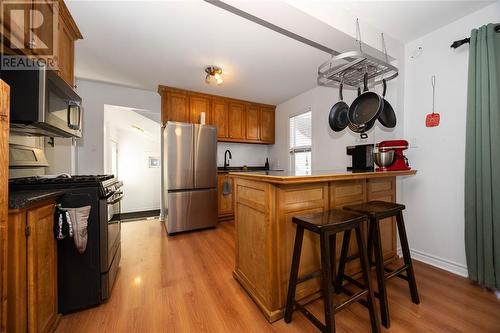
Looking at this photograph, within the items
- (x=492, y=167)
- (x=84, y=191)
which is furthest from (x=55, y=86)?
(x=492, y=167)

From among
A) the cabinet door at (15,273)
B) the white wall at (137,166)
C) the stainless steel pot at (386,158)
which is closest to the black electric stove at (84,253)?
the cabinet door at (15,273)

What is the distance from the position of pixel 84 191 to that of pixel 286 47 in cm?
243

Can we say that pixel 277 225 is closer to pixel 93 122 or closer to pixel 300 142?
pixel 300 142

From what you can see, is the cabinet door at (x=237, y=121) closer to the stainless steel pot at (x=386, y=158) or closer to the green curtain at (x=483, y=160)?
the stainless steel pot at (x=386, y=158)

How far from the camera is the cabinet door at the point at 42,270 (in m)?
1.09

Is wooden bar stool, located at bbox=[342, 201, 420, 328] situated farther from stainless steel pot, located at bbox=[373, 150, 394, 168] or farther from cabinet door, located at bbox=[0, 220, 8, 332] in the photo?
cabinet door, located at bbox=[0, 220, 8, 332]

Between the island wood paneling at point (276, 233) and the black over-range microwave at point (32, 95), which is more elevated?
the black over-range microwave at point (32, 95)

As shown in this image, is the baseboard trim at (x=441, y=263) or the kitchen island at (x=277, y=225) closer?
the kitchen island at (x=277, y=225)

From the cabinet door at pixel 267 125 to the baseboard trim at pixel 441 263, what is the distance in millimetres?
3121

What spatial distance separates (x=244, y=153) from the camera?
4742 millimetres

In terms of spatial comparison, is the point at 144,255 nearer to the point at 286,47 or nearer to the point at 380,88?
the point at 286,47

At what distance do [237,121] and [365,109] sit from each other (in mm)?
2740

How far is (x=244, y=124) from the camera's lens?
4355 millimetres

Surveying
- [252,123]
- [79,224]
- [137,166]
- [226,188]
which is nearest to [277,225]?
[79,224]
